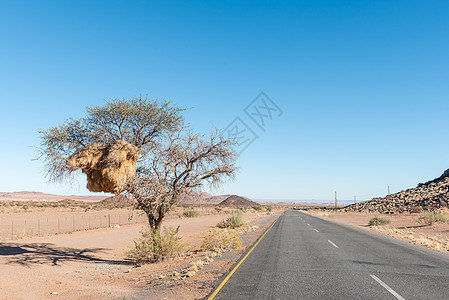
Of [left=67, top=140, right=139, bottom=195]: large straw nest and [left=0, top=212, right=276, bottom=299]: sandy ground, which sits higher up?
[left=67, top=140, right=139, bottom=195]: large straw nest

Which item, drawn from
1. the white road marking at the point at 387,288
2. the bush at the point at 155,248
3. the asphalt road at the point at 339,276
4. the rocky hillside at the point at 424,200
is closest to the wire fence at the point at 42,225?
the bush at the point at 155,248

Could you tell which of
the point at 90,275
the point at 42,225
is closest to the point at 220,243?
the point at 90,275

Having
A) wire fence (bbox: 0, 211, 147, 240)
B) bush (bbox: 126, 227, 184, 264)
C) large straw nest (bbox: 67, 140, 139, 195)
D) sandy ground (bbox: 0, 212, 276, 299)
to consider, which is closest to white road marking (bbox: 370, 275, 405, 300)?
sandy ground (bbox: 0, 212, 276, 299)

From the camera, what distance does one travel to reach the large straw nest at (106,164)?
13.1 m

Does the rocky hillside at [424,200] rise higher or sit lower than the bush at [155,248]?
lower

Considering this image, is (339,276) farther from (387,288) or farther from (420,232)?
(420,232)

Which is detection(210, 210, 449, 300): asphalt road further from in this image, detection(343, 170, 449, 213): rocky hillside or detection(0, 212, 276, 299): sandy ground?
detection(343, 170, 449, 213): rocky hillside

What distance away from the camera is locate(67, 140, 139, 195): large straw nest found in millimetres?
13109

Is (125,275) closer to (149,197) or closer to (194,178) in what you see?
(149,197)

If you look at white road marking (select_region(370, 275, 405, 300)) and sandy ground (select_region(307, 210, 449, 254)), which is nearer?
white road marking (select_region(370, 275, 405, 300))

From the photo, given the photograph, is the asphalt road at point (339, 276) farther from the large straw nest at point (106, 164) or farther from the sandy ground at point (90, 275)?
the large straw nest at point (106, 164)

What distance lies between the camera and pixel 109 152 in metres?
13.4

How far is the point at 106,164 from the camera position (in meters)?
13.1

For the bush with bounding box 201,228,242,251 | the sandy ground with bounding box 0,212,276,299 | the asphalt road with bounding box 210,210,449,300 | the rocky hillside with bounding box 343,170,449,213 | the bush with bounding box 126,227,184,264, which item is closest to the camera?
the asphalt road with bounding box 210,210,449,300
